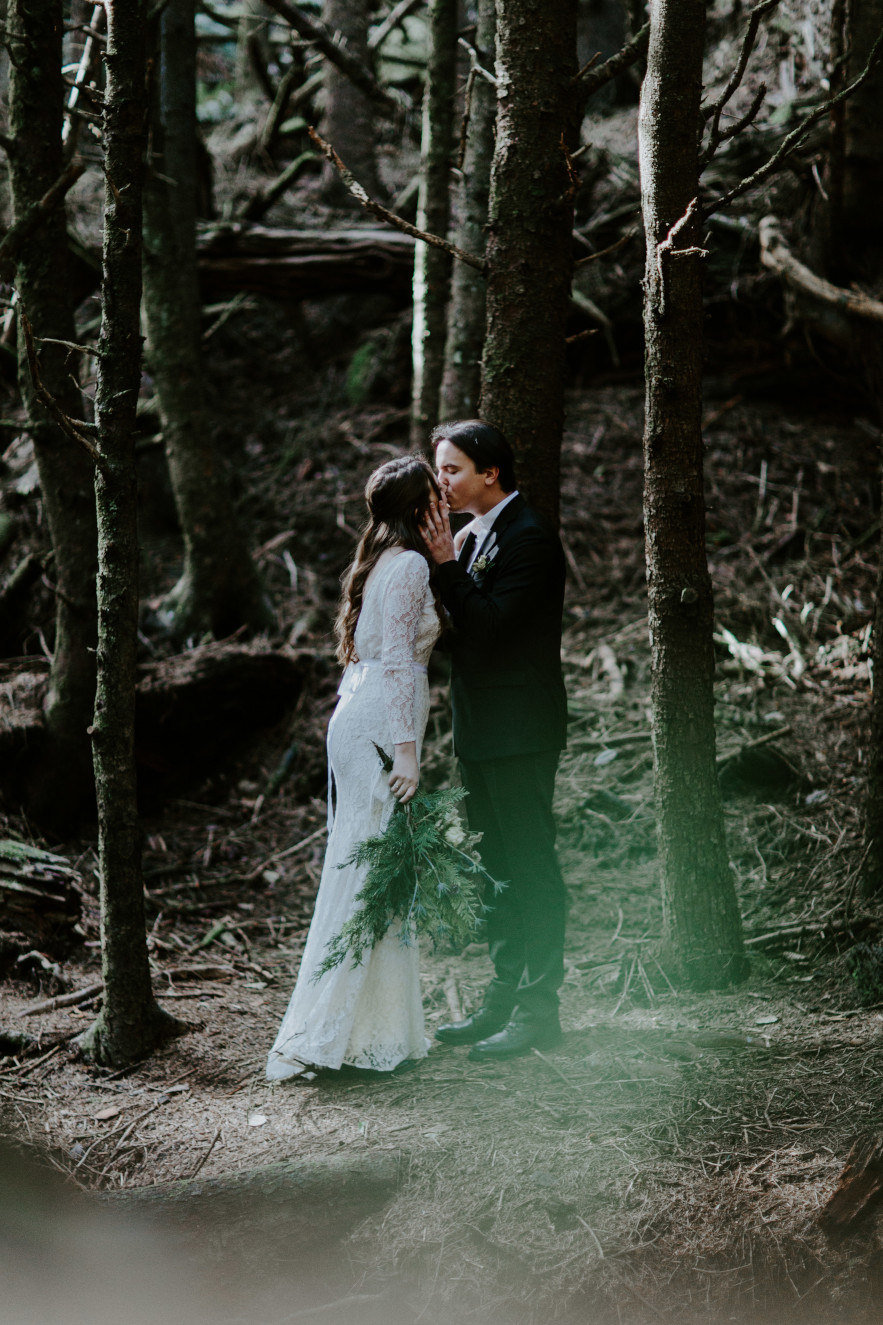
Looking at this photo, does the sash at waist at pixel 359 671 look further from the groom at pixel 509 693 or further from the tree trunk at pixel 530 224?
the tree trunk at pixel 530 224

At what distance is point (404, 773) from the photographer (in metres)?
3.72

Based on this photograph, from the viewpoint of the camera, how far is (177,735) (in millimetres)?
6824

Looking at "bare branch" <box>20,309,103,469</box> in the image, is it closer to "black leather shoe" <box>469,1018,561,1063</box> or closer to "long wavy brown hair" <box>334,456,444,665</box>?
"long wavy brown hair" <box>334,456,444,665</box>

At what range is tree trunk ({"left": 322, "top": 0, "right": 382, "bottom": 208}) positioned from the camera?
36.2 ft

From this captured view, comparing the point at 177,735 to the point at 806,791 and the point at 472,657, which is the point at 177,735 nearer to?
the point at 472,657

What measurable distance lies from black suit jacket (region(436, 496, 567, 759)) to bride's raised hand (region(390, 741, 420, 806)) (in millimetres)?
284

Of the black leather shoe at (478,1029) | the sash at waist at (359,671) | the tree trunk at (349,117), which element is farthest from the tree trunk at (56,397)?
the tree trunk at (349,117)

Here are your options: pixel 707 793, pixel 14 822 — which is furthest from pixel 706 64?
pixel 14 822

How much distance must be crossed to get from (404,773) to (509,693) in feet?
1.67

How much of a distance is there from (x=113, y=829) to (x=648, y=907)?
104 inches

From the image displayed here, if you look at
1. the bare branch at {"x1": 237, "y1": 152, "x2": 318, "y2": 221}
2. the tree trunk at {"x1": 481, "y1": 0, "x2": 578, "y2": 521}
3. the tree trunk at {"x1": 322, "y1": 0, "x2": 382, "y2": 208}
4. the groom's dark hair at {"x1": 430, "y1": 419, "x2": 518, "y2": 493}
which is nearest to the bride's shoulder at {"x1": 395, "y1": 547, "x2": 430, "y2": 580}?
the groom's dark hair at {"x1": 430, "y1": 419, "x2": 518, "y2": 493}

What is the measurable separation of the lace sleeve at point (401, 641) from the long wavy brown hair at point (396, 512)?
0.40 ft

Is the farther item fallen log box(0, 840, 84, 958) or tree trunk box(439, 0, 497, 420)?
tree trunk box(439, 0, 497, 420)

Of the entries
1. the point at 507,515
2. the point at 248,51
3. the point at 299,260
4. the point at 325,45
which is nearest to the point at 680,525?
the point at 507,515
